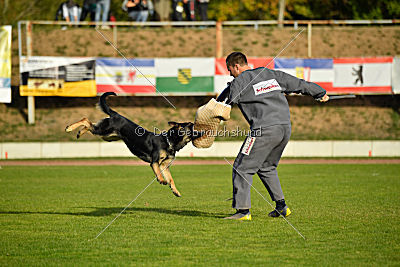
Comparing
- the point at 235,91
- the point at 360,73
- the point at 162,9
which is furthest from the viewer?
the point at 162,9

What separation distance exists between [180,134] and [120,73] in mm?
14242

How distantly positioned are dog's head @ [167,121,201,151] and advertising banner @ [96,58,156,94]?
44.8 ft

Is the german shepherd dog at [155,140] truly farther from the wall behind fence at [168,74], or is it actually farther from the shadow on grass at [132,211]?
the wall behind fence at [168,74]

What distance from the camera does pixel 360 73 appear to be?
77.7ft

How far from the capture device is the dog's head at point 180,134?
9.30 meters

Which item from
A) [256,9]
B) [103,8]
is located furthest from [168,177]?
[256,9]

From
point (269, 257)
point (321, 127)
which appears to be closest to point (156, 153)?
point (269, 257)

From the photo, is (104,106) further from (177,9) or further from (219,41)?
(177,9)

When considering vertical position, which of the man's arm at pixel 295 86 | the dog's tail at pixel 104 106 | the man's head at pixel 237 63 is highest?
the man's head at pixel 237 63

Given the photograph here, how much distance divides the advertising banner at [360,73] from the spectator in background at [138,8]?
795 cm

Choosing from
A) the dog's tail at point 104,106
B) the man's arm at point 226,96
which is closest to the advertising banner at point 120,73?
the dog's tail at point 104,106

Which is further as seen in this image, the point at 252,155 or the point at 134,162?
the point at 134,162

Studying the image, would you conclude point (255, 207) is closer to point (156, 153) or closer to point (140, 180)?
point (156, 153)

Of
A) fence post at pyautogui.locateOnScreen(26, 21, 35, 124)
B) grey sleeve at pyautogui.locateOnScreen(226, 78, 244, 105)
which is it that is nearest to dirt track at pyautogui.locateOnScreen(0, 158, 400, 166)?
fence post at pyautogui.locateOnScreen(26, 21, 35, 124)
